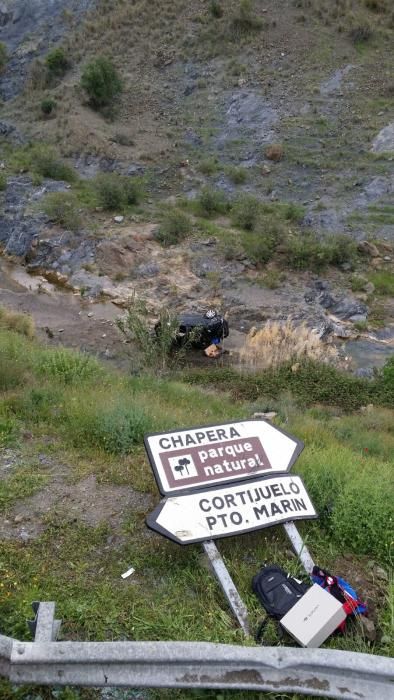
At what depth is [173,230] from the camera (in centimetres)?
1708

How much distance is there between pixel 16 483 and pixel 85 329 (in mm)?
9732

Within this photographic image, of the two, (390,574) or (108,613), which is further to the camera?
(390,574)

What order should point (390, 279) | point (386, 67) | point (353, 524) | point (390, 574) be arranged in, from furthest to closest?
1. point (386, 67)
2. point (390, 279)
3. point (353, 524)
4. point (390, 574)

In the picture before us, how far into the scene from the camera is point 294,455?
400 cm

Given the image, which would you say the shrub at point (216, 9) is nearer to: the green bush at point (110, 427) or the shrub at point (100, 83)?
the shrub at point (100, 83)

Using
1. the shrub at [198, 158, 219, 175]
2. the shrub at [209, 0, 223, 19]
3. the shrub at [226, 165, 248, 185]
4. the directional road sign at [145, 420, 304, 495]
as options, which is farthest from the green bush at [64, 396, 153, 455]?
the shrub at [209, 0, 223, 19]

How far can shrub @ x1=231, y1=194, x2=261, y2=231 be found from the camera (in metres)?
17.5

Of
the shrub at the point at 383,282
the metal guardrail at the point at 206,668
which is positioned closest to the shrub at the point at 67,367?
the metal guardrail at the point at 206,668

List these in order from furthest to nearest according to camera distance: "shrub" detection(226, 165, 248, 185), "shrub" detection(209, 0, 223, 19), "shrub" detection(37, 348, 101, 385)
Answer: "shrub" detection(209, 0, 223, 19) → "shrub" detection(226, 165, 248, 185) → "shrub" detection(37, 348, 101, 385)

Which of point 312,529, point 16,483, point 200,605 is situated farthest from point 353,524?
point 16,483

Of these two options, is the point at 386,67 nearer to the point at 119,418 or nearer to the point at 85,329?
the point at 85,329

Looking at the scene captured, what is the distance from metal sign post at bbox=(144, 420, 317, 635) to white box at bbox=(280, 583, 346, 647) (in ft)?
0.85

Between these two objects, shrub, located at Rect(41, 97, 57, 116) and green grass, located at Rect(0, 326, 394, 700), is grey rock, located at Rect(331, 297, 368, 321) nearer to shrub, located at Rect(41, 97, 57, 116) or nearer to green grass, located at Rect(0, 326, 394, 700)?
green grass, located at Rect(0, 326, 394, 700)

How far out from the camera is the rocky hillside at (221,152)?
1535cm
